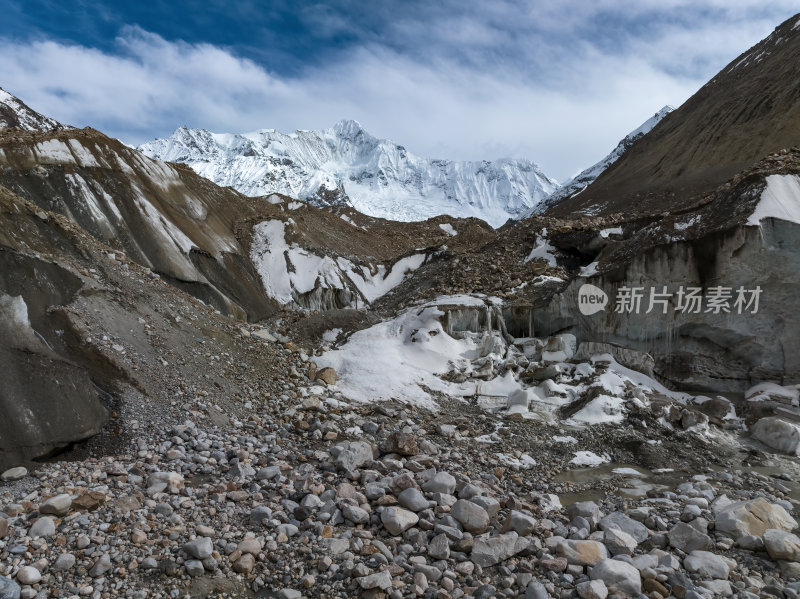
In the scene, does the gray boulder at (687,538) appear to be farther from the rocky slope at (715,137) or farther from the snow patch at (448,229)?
the snow patch at (448,229)

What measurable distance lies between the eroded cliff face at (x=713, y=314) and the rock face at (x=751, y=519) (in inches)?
319

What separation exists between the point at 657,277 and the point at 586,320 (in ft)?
8.06

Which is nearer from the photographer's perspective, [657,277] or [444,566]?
[444,566]

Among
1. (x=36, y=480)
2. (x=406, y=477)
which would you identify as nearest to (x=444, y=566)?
(x=406, y=477)

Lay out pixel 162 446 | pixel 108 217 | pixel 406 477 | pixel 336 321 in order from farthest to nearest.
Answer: pixel 108 217
pixel 336 321
pixel 162 446
pixel 406 477

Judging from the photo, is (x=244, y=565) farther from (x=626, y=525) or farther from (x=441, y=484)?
(x=626, y=525)

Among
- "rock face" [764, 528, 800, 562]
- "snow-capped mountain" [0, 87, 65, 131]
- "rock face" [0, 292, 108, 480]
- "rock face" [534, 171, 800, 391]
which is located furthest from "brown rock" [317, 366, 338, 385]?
"snow-capped mountain" [0, 87, 65, 131]

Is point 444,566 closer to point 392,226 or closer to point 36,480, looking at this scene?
point 36,480

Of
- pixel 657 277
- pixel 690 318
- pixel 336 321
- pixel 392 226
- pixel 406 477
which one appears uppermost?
pixel 392 226

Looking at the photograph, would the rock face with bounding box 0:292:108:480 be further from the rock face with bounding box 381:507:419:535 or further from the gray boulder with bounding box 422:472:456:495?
the gray boulder with bounding box 422:472:456:495

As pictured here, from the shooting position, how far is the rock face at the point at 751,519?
6668mm

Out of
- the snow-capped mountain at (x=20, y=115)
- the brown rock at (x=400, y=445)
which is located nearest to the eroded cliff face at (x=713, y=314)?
the brown rock at (x=400, y=445)

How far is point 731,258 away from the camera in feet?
45.8

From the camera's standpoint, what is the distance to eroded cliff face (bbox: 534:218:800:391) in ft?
44.6
